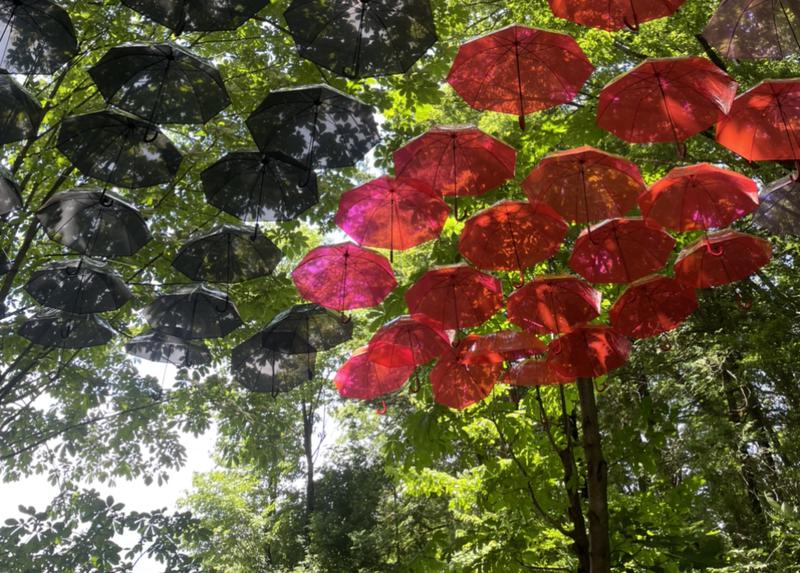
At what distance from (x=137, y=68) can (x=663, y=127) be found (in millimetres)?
3147

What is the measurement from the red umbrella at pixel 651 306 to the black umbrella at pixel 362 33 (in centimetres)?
199

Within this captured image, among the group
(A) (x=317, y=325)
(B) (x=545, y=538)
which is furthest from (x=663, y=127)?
(B) (x=545, y=538)

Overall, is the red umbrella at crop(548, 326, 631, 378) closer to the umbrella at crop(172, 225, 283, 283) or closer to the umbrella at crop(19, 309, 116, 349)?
the umbrella at crop(172, 225, 283, 283)

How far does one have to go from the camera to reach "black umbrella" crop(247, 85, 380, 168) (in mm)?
3754

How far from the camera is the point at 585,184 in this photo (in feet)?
11.8

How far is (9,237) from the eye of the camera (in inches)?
252

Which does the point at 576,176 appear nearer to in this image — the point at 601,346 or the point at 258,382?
the point at 601,346

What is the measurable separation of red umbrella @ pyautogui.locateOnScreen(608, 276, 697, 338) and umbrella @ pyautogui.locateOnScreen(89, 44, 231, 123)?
2884 mm

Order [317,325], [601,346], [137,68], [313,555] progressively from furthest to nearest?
1. [313,555]
2. [317,325]
3. [601,346]
4. [137,68]

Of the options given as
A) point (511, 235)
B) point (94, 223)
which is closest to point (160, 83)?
point (94, 223)

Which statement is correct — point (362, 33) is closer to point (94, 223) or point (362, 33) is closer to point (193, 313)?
point (94, 223)

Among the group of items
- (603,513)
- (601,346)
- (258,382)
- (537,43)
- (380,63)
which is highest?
(380,63)

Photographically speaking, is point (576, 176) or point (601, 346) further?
point (601, 346)

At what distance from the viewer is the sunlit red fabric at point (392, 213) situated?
3646mm
